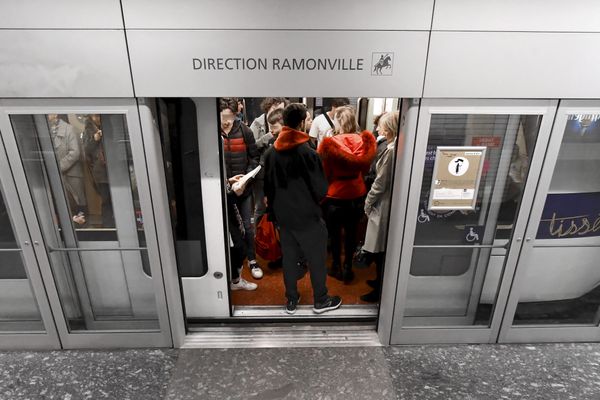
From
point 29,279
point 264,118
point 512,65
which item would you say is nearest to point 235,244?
point 29,279

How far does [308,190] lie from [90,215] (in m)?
1.69

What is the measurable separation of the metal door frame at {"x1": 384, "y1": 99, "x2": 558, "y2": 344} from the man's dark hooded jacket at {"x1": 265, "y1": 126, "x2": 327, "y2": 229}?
0.68 meters

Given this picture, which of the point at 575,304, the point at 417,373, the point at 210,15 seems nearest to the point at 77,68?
the point at 210,15

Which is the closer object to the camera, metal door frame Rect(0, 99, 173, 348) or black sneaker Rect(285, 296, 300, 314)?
metal door frame Rect(0, 99, 173, 348)

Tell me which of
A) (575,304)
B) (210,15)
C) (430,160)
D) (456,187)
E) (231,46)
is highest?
(210,15)

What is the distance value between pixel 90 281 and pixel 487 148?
127 inches

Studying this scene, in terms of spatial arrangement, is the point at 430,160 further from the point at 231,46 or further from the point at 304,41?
the point at 231,46

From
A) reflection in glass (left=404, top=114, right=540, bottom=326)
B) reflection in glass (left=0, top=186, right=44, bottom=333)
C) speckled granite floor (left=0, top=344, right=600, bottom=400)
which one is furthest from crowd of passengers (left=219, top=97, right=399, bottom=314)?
reflection in glass (left=0, top=186, right=44, bottom=333)

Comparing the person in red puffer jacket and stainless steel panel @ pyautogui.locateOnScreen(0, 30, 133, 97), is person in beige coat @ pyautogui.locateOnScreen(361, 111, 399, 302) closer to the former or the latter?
the person in red puffer jacket

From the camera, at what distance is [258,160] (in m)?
3.64

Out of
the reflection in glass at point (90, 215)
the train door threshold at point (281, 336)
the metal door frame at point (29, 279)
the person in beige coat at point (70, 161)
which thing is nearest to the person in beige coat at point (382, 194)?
the train door threshold at point (281, 336)

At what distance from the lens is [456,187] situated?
265 centimetres

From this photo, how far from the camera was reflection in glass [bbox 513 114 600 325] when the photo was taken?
272cm

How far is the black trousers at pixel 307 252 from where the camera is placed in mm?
3182
